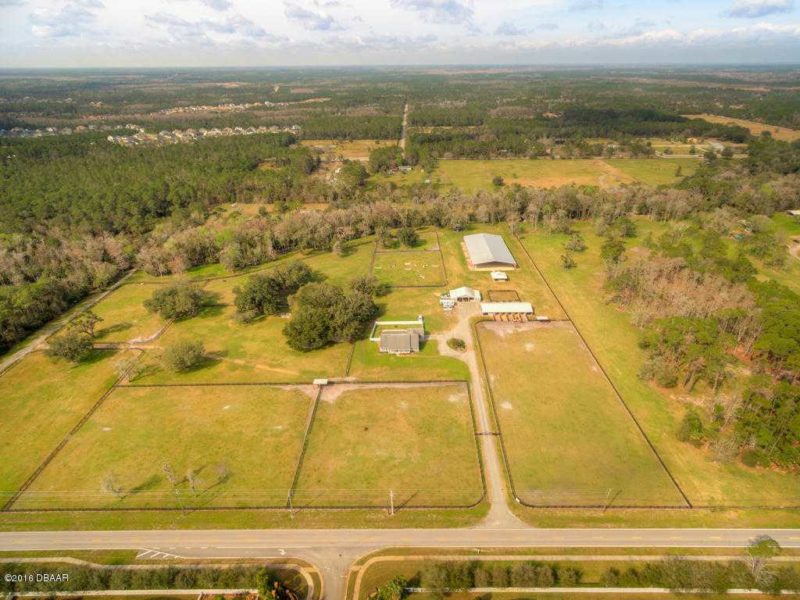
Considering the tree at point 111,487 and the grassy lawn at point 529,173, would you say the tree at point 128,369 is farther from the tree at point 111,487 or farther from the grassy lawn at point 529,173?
the grassy lawn at point 529,173

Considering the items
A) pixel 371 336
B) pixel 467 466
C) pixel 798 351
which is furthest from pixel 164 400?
pixel 798 351

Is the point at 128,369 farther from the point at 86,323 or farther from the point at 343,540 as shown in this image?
the point at 343,540

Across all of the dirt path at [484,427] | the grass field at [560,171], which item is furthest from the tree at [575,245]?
the grass field at [560,171]

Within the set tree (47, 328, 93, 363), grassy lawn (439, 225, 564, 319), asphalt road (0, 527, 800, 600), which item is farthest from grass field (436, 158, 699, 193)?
asphalt road (0, 527, 800, 600)

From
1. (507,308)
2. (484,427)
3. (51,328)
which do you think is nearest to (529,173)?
(507,308)

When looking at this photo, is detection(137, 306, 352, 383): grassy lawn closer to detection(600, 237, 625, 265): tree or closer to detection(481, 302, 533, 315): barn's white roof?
detection(481, 302, 533, 315): barn's white roof

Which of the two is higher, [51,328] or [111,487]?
[51,328]

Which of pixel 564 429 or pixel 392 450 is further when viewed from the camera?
pixel 564 429
